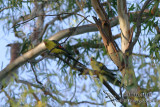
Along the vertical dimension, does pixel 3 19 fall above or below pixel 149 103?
above

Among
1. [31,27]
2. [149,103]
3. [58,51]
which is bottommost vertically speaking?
[149,103]

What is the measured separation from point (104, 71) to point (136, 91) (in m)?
0.79

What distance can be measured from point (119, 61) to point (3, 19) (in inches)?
81.2

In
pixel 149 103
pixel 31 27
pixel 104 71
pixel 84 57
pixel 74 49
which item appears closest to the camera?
pixel 149 103

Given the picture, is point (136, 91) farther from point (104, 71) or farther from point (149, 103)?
point (104, 71)

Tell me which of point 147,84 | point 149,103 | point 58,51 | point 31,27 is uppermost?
point 31,27

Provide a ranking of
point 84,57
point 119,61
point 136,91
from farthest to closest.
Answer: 1. point 84,57
2. point 119,61
3. point 136,91

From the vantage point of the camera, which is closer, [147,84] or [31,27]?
[147,84]

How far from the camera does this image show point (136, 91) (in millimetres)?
1926

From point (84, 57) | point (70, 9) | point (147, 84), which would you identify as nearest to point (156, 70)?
point (147, 84)

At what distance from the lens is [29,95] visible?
179 cm

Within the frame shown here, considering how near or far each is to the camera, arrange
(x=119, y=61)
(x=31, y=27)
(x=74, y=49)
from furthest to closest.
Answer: (x=74, y=49), (x=31, y=27), (x=119, y=61)

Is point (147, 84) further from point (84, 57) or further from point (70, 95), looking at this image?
point (84, 57)

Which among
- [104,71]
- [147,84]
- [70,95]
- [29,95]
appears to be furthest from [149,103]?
[104,71]
